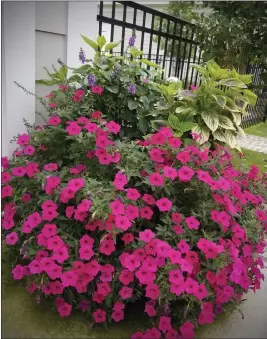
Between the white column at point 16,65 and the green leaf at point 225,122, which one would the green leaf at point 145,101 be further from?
the green leaf at point 225,122

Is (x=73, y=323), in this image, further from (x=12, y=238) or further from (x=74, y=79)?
(x=74, y=79)

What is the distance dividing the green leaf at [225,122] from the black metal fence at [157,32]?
3.30 ft

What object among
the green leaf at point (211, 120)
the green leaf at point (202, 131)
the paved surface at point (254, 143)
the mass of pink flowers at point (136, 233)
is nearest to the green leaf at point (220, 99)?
the green leaf at point (211, 120)

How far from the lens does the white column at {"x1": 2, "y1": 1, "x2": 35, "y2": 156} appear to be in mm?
1944

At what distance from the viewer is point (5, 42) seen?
1.95 m

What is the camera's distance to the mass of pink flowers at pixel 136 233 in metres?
1.41

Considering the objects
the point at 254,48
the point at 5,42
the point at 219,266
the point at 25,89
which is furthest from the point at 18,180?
the point at 254,48

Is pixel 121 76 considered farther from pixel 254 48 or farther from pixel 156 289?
pixel 254 48

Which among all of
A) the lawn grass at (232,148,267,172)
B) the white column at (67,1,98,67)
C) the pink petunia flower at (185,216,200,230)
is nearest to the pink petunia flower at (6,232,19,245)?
the pink petunia flower at (185,216,200,230)

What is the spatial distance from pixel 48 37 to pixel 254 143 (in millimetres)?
4386

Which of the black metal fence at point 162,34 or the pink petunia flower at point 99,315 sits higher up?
the black metal fence at point 162,34

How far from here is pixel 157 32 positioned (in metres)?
3.62

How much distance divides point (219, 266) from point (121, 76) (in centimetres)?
142

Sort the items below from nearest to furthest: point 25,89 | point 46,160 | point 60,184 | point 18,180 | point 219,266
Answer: point 219,266, point 60,184, point 18,180, point 46,160, point 25,89
